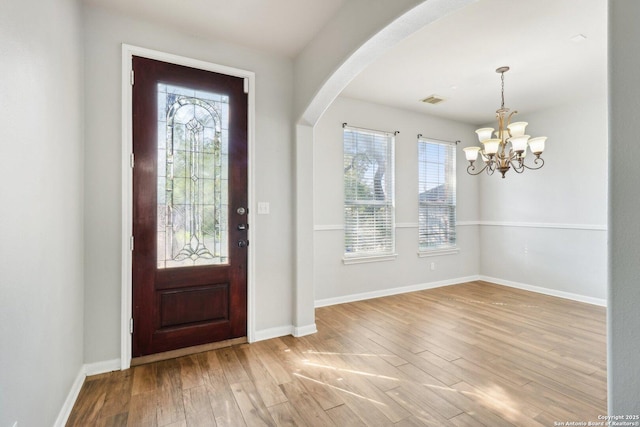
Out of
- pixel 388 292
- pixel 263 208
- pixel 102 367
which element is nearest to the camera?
pixel 102 367

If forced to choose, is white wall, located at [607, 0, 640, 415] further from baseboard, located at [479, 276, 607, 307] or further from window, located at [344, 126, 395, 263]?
baseboard, located at [479, 276, 607, 307]

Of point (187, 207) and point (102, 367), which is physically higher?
point (187, 207)

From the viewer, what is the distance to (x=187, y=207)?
2.56m

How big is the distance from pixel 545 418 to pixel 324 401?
130 cm

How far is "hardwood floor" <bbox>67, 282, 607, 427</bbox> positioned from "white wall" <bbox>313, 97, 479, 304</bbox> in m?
0.87

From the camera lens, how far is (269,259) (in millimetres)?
2916

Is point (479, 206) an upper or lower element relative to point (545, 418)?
upper

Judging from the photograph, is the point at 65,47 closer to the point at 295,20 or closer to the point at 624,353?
the point at 295,20

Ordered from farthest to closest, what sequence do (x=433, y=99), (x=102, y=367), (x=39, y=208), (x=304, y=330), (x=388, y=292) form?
(x=388, y=292)
(x=433, y=99)
(x=304, y=330)
(x=102, y=367)
(x=39, y=208)

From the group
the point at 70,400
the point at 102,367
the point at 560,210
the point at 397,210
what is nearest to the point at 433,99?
the point at 397,210

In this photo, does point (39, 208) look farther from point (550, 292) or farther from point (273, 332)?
point (550, 292)

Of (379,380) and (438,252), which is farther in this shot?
(438,252)

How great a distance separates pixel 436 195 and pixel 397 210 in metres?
0.92

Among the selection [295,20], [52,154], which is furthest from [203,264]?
[295,20]
